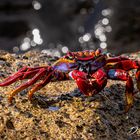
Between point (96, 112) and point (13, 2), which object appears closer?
point (96, 112)

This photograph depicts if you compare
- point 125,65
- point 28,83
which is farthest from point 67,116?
point 125,65

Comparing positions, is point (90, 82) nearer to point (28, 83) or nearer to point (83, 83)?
point (83, 83)

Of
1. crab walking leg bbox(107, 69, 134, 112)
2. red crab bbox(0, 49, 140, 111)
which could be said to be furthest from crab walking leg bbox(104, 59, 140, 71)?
crab walking leg bbox(107, 69, 134, 112)

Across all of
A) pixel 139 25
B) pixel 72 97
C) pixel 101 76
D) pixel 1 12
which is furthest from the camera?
pixel 1 12

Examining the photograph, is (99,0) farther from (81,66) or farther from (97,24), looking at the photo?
(81,66)

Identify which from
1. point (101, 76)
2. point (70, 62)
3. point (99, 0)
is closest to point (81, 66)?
point (70, 62)

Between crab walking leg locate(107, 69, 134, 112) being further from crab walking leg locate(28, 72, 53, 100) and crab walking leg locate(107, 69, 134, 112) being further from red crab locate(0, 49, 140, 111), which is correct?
crab walking leg locate(28, 72, 53, 100)

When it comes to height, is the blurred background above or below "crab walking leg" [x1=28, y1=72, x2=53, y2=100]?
above
